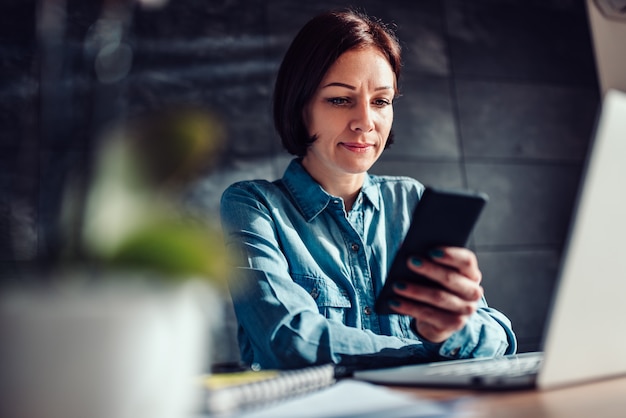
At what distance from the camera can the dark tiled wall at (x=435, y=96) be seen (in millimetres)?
2637

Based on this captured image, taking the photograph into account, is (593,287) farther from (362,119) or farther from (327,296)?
(362,119)

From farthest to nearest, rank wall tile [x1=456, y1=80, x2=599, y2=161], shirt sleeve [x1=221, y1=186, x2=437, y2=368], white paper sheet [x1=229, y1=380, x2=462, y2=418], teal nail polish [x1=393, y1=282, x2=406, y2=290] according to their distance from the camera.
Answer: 1. wall tile [x1=456, y1=80, x2=599, y2=161]
2. shirt sleeve [x1=221, y1=186, x2=437, y2=368]
3. teal nail polish [x1=393, y1=282, x2=406, y2=290]
4. white paper sheet [x1=229, y1=380, x2=462, y2=418]

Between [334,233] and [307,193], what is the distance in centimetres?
12

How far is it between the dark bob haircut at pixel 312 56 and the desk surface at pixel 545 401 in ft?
3.63

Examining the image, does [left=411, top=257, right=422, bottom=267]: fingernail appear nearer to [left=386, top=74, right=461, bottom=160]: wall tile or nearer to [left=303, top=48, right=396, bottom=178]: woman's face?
[left=303, top=48, right=396, bottom=178]: woman's face

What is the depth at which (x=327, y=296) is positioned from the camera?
56.5 inches

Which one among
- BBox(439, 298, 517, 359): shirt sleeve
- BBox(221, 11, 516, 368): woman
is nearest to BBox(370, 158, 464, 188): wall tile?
BBox(221, 11, 516, 368): woman

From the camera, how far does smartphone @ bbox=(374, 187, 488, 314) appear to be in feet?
2.59

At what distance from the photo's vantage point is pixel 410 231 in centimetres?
81

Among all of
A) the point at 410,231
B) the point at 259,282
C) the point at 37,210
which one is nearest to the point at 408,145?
the point at 37,210

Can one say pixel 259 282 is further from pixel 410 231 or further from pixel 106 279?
pixel 106 279

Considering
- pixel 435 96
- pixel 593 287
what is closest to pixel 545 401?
pixel 593 287

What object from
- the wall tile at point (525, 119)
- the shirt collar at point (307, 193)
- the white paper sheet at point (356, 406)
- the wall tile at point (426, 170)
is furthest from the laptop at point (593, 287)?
the wall tile at point (525, 119)

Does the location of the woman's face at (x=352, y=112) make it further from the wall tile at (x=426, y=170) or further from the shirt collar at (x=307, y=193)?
the wall tile at (x=426, y=170)
